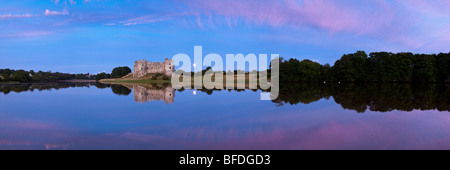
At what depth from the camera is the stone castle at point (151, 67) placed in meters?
123

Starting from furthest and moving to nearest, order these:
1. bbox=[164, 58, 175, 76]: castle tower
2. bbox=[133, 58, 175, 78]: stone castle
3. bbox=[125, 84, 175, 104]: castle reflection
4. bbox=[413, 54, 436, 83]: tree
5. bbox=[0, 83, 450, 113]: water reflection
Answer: bbox=[133, 58, 175, 78]: stone castle, bbox=[164, 58, 175, 76]: castle tower, bbox=[413, 54, 436, 83]: tree, bbox=[125, 84, 175, 104]: castle reflection, bbox=[0, 83, 450, 113]: water reflection

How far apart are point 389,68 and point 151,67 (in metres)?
102

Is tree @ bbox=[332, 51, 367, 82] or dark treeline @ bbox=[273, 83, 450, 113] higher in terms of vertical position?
tree @ bbox=[332, 51, 367, 82]

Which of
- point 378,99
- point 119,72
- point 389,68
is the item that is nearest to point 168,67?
point 119,72

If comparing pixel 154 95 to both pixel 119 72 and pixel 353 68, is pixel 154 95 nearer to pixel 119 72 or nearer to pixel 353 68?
pixel 353 68

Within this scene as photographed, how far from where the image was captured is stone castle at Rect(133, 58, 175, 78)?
122812mm

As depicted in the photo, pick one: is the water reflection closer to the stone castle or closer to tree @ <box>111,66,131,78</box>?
the stone castle

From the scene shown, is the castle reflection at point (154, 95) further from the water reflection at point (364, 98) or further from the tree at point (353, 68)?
the tree at point (353, 68)

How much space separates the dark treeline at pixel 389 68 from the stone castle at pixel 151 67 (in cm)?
6804

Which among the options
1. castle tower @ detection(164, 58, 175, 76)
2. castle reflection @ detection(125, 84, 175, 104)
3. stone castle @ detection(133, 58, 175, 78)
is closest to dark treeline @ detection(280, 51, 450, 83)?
castle reflection @ detection(125, 84, 175, 104)

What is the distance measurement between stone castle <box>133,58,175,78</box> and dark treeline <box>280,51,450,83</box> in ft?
223

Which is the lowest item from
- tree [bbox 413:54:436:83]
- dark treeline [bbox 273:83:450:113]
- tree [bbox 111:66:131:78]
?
dark treeline [bbox 273:83:450:113]

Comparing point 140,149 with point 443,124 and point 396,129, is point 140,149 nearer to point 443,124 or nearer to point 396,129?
point 396,129

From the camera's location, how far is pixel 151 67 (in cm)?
12681
